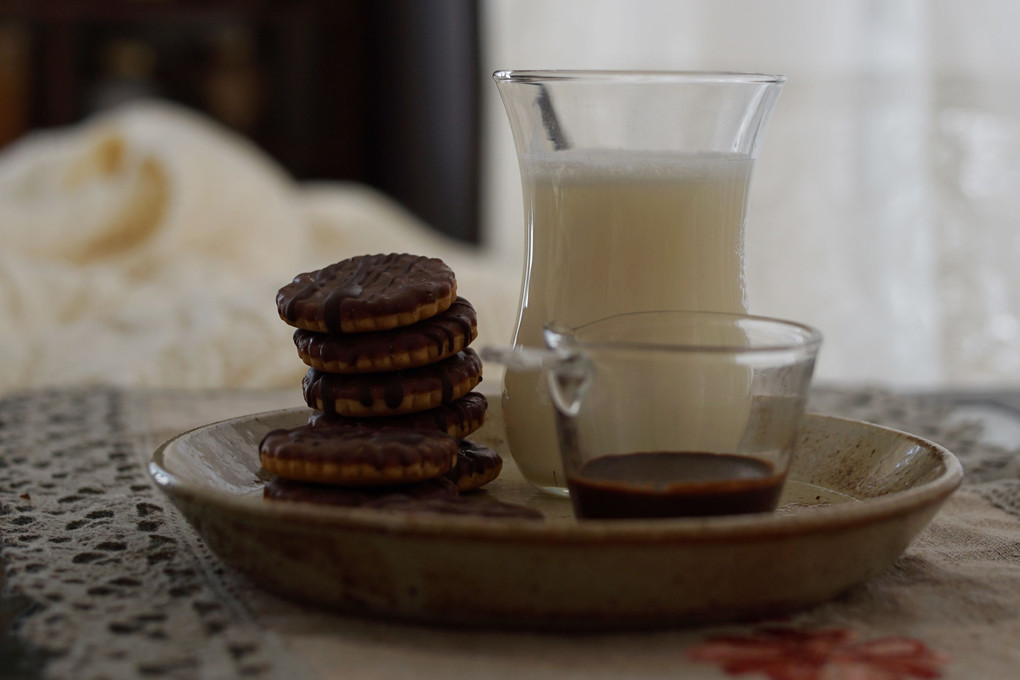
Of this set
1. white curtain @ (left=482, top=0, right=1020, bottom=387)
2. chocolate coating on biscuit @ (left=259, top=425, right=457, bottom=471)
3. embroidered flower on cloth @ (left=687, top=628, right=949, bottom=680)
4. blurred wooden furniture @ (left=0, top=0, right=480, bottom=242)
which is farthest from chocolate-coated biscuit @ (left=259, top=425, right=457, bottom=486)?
blurred wooden furniture @ (left=0, top=0, right=480, bottom=242)

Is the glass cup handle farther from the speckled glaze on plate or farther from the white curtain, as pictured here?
the white curtain

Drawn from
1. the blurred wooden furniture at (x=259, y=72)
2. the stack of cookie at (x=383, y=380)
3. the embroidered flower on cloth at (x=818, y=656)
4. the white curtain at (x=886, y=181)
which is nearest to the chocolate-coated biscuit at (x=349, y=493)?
the stack of cookie at (x=383, y=380)

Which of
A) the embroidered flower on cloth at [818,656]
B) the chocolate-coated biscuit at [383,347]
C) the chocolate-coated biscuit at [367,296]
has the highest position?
the chocolate-coated biscuit at [367,296]

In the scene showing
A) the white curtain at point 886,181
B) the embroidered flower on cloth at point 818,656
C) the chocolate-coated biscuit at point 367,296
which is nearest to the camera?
the embroidered flower on cloth at point 818,656

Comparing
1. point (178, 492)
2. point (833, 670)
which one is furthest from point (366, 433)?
point (833, 670)

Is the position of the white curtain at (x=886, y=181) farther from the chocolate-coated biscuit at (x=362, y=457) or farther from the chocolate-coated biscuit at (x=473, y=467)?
the chocolate-coated biscuit at (x=362, y=457)

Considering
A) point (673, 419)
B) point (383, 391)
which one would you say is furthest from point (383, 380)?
point (673, 419)

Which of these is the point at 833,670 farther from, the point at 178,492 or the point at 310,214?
the point at 310,214
